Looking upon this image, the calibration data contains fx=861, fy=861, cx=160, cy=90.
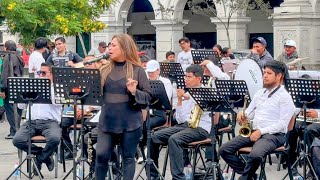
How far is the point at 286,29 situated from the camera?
3142 cm

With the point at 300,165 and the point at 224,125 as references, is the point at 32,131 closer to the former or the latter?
the point at 224,125

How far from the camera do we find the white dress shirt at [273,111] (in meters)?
10.6

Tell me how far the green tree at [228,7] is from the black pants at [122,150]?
74.8ft

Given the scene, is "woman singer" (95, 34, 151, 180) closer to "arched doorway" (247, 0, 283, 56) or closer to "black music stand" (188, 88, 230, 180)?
"black music stand" (188, 88, 230, 180)

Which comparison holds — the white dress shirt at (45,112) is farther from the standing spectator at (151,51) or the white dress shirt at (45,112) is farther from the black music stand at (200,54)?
the standing spectator at (151,51)

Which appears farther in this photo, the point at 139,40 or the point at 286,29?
the point at 139,40

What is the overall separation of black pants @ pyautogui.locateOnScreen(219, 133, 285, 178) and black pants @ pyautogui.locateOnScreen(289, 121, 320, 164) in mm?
878

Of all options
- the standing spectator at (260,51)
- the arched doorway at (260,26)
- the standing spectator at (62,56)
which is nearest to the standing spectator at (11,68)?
the standing spectator at (62,56)

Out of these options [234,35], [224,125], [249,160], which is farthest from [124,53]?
[234,35]

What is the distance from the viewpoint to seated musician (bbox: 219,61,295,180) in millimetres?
10633

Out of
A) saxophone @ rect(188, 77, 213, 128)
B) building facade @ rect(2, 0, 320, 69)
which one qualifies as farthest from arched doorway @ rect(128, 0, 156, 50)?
saxophone @ rect(188, 77, 213, 128)

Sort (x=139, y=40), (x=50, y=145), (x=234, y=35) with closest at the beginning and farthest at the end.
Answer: (x=50, y=145) < (x=234, y=35) < (x=139, y=40)

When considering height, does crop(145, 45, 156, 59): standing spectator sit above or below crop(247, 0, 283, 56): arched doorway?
below

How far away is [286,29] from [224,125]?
728 inches
